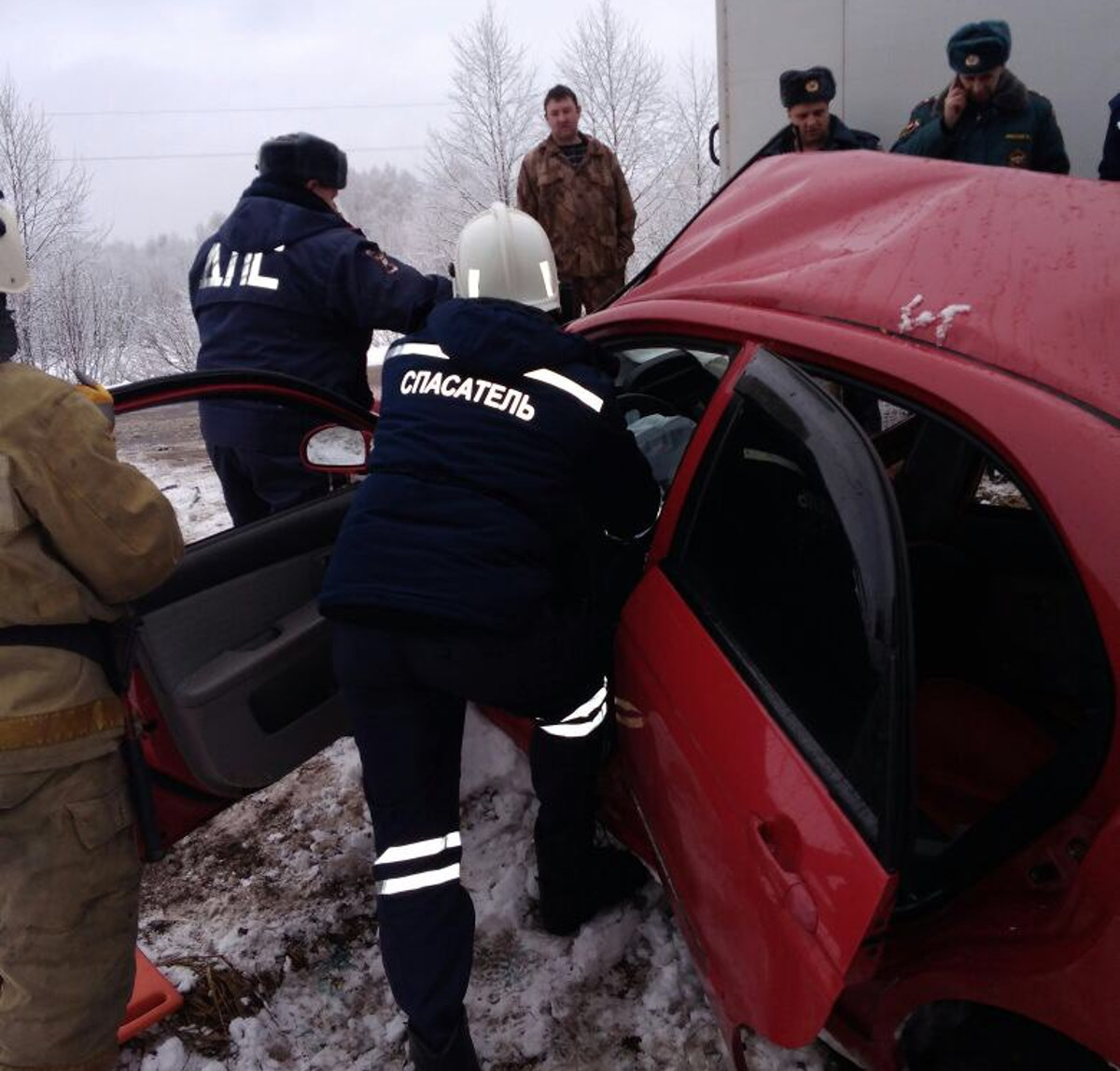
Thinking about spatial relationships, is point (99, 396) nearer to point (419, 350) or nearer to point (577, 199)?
point (419, 350)

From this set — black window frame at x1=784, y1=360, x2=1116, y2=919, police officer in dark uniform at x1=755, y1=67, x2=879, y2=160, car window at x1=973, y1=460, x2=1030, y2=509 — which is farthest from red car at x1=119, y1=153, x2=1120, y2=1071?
police officer in dark uniform at x1=755, y1=67, x2=879, y2=160

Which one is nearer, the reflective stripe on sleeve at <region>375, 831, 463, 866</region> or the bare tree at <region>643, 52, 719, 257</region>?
the reflective stripe on sleeve at <region>375, 831, 463, 866</region>

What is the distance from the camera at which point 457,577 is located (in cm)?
174

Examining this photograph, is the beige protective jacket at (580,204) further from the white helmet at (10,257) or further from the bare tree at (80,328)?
the bare tree at (80,328)

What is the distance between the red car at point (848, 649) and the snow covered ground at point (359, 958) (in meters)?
0.35

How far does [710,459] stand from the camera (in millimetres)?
1705

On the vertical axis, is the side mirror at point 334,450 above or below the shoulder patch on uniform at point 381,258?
below

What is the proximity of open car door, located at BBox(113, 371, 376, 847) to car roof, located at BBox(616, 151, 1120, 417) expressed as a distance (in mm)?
1048

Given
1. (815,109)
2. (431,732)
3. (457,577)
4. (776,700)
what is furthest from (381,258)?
(815,109)

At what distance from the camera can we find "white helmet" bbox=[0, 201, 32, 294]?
5.48 ft

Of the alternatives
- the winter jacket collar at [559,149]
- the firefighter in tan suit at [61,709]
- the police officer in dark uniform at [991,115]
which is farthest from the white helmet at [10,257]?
the winter jacket collar at [559,149]

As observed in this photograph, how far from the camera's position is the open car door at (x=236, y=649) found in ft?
6.79

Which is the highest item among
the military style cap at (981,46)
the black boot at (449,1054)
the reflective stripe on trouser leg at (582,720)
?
the military style cap at (981,46)

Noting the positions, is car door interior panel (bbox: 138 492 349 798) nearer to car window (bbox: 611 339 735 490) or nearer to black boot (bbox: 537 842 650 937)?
black boot (bbox: 537 842 650 937)
